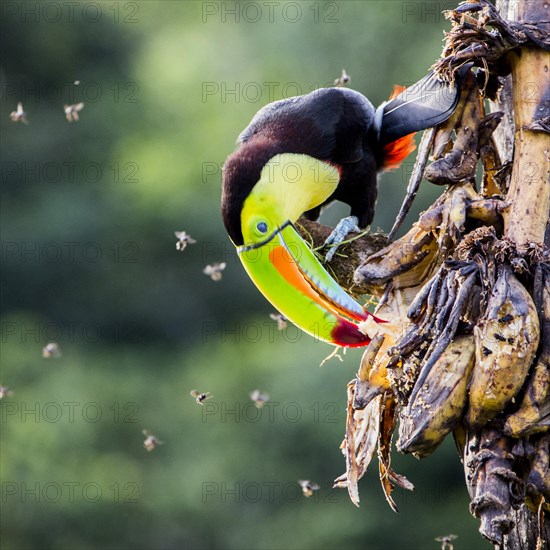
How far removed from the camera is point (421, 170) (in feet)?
8.25

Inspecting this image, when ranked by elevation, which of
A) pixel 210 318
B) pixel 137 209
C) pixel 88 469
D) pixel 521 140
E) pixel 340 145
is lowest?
pixel 521 140

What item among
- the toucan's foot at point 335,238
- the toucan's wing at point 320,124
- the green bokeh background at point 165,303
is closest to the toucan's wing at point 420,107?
the toucan's wing at point 320,124

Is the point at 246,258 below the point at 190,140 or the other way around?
below

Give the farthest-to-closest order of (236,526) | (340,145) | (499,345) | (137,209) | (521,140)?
(137,209) < (236,526) < (340,145) < (521,140) < (499,345)

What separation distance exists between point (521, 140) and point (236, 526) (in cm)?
645

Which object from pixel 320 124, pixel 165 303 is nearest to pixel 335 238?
pixel 320 124

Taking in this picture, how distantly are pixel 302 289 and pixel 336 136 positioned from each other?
1.16 meters

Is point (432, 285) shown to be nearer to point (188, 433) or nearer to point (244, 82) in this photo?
point (188, 433)

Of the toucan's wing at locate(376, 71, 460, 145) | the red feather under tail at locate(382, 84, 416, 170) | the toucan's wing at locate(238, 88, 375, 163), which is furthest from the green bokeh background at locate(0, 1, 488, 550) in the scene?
the toucan's wing at locate(376, 71, 460, 145)

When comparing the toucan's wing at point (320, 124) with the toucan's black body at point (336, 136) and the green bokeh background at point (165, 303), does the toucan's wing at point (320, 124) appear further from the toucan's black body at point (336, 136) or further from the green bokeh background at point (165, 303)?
the green bokeh background at point (165, 303)

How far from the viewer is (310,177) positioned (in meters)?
3.41

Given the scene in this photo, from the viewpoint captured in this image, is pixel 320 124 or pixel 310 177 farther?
pixel 320 124

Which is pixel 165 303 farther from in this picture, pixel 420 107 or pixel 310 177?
pixel 420 107

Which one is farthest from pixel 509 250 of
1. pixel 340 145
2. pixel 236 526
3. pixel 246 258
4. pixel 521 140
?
pixel 236 526
